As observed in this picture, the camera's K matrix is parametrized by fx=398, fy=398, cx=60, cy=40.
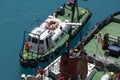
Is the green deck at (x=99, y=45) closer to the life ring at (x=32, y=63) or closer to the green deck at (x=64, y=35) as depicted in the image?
the green deck at (x=64, y=35)

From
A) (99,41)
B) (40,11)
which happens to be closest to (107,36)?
(99,41)

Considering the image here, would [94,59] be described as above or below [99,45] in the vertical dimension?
below

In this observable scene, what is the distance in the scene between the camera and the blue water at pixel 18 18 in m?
31.6

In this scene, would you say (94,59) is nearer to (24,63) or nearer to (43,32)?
(43,32)

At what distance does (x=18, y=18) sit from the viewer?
38.9 m

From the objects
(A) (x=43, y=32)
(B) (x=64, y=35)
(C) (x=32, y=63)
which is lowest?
(C) (x=32, y=63)

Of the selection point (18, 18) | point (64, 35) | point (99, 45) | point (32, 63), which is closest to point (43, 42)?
point (32, 63)

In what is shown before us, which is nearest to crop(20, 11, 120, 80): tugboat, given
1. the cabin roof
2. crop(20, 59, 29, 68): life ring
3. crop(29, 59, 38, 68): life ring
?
the cabin roof

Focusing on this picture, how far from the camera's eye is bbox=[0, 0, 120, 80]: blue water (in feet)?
104

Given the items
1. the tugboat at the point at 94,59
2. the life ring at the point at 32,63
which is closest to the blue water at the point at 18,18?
the life ring at the point at 32,63

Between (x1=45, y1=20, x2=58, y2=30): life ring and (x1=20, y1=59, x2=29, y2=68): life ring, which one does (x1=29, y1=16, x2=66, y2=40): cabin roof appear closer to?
(x1=45, y1=20, x2=58, y2=30): life ring

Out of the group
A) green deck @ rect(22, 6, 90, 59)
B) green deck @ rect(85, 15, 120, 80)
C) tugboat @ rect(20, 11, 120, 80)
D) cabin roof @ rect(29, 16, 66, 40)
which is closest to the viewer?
tugboat @ rect(20, 11, 120, 80)

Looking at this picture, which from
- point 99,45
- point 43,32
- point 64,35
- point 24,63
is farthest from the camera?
point 64,35

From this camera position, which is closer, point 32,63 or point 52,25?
point 32,63
